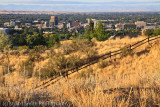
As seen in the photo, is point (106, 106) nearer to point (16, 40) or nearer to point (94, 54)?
point (94, 54)

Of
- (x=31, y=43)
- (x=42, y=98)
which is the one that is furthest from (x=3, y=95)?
(x=31, y=43)

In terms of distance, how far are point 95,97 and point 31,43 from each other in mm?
34622

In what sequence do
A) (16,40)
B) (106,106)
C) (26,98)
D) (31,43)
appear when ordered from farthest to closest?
(16,40)
(31,43)
(26,98)
(106,106)

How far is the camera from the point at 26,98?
3.50 metres

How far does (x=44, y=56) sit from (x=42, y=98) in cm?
1637

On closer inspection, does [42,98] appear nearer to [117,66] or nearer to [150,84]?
[150,84]

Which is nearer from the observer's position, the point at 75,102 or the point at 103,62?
the point at 75,102

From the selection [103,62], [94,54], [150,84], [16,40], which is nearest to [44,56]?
[94,54]

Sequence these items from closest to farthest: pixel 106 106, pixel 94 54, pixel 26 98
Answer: pixel 106 106, pixel 26 98, pixel 94 54

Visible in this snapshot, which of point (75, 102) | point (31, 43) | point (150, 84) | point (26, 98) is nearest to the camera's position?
point (75, 102)

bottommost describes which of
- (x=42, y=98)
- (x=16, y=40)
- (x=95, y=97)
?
(x=16, y=40)

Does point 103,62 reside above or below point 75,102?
below

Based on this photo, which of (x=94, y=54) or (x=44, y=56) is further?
(x=44, y=56)

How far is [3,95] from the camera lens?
3.55 metres
